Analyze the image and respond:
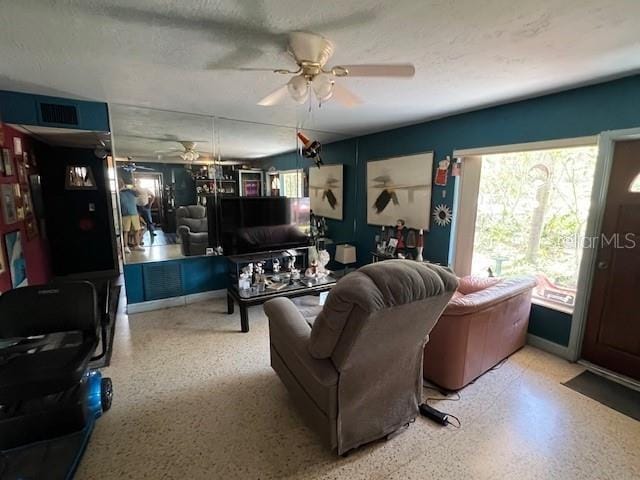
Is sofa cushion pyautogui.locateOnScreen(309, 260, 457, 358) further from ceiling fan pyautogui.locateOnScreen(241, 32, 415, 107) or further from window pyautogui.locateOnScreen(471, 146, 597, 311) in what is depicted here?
window pyautogui.locateOnScreen(471, 146, 597, 311)

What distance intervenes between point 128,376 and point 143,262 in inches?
61.2

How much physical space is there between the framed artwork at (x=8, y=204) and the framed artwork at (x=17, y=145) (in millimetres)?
476

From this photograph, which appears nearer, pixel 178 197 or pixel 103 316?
pixel 103 316

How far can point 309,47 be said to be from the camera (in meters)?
1.63

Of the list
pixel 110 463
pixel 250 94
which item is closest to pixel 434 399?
pixel 110 463

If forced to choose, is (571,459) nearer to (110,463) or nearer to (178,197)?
(110,463)

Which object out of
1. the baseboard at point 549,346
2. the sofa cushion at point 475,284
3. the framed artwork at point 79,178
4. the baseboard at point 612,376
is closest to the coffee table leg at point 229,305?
the sofa cushion at point 475,284

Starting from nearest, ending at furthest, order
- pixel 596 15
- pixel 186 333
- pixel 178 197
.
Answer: pixel 596 15, pixel 186 333, pixel 178 197

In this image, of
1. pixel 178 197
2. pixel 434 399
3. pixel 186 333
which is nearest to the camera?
pixel 434 399

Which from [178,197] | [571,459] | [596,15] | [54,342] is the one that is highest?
[596,15]

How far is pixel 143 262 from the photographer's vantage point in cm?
348

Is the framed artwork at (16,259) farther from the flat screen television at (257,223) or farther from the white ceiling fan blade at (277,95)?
the white ceiling fan blade at (277,95)

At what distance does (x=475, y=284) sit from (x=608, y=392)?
115 centimetres

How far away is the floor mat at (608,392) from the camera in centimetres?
200
